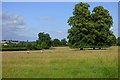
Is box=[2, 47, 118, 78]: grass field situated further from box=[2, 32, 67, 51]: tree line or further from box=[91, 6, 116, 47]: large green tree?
box=[2, 32, 67, 51]: tree line

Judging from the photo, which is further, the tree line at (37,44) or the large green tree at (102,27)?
the tree line at (37,44)

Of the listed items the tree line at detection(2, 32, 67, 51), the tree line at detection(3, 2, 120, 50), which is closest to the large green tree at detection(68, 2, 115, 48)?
the tree line at detection(3, 2, 120, 50)

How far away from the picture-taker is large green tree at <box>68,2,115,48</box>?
66.8 m

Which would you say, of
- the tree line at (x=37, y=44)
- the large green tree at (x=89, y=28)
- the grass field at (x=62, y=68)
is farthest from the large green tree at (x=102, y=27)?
the grass field at (x=62, y=68)

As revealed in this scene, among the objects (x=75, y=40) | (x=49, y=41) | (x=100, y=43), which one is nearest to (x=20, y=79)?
(x=75, y=40)

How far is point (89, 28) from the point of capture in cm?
6781

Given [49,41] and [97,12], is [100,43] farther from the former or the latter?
[49,41]

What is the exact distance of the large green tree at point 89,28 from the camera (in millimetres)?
66750

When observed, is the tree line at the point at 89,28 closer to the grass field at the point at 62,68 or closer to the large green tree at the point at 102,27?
the large green tree at the point at 102,27

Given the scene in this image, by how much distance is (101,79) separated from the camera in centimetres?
1310

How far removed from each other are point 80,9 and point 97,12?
5039 millimetres

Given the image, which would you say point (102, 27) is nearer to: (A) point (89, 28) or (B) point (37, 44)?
(A) point (89, 28)

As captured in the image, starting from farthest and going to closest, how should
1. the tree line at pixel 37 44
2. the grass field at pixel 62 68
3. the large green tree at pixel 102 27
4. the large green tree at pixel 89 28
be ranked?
the tree line at pixel 37 44 → the large green tree at pixel 102 27 → the large green tree at pixel 89 28 → the grass field at pixel 62 68

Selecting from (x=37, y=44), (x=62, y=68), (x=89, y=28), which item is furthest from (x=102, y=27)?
(x=62, y=68)
